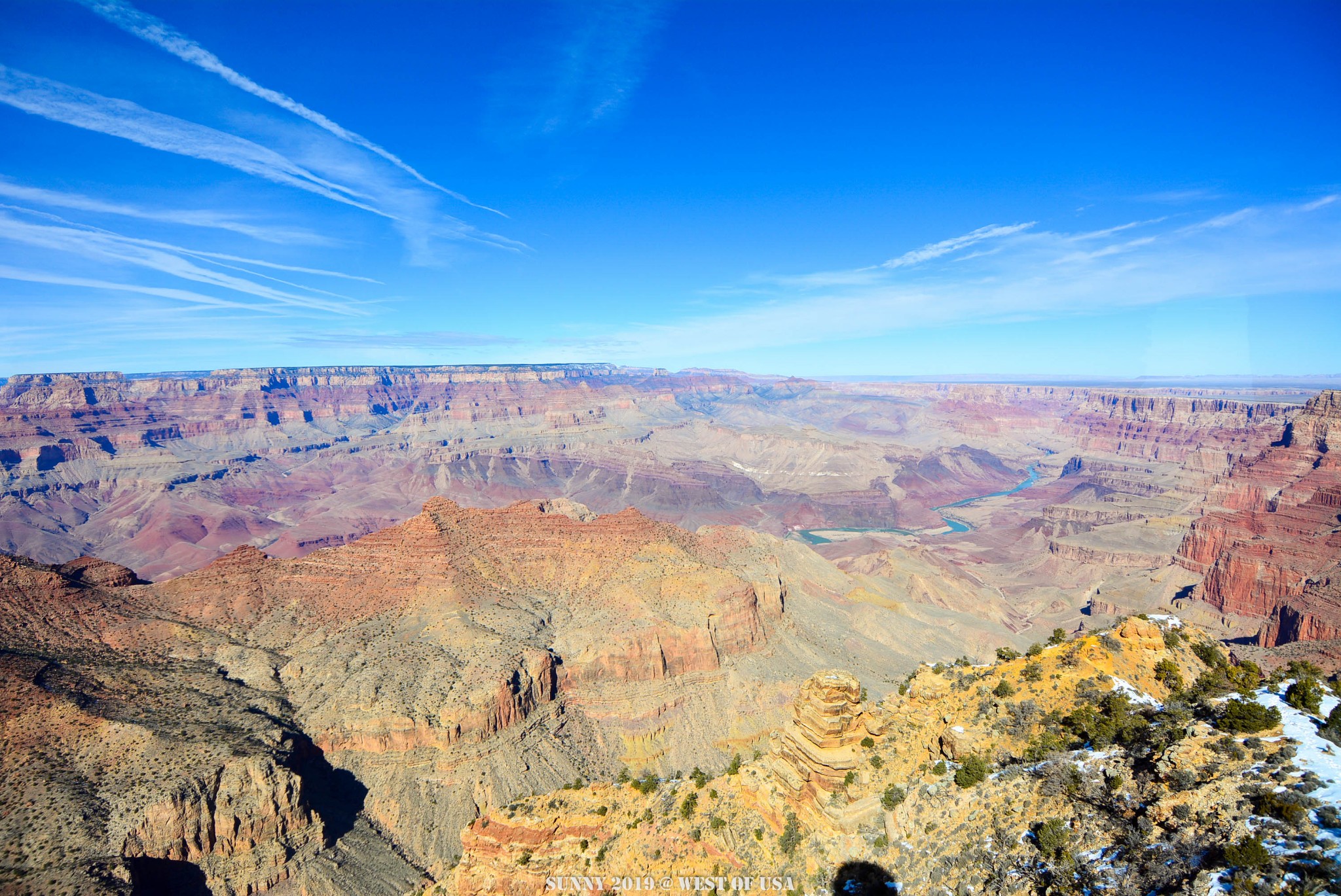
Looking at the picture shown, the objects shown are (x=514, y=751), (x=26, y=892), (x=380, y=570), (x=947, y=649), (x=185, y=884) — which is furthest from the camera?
(x=947, y=649)

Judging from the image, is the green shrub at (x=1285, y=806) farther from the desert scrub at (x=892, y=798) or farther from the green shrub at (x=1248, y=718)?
the desert scrub at (x=892, y=798)

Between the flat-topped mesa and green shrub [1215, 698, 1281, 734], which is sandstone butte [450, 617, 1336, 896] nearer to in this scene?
the flat-topped mesa

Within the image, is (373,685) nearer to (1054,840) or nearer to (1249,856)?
(1054,840)

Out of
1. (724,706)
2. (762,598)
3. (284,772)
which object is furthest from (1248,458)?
(284,772)

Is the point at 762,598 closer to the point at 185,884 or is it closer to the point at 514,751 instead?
the point at 514,751

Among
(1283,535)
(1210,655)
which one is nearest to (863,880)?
(1210,655)
